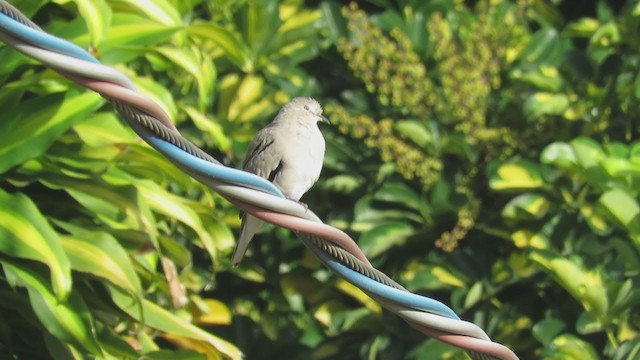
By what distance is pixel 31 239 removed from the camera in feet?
10.3

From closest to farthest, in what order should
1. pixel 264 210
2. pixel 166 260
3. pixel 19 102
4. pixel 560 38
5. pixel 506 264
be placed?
pixel 264 210
pixel 19 102
pixel 166 260
pixel 506 264
pixel 560 38

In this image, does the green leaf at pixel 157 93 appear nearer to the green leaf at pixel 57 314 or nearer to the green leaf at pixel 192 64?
the green leaf at pixel 192 64

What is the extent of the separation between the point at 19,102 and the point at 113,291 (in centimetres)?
62

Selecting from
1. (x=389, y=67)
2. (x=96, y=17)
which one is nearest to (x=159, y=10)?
(x=96, y=17)

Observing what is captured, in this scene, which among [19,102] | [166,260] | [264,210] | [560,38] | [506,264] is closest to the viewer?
[264,210]

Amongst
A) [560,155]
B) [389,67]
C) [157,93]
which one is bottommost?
[560,155]

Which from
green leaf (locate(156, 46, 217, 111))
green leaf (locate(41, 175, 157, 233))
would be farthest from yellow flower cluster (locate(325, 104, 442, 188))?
green leaf (locate(41, 175, 157, 233))

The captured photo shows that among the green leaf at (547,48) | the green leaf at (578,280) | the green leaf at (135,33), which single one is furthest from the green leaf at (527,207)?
the green leaf at (135,33)

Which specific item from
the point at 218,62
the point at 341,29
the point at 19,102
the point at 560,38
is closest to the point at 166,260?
the point at 19,102

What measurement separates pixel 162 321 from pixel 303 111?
0.77m

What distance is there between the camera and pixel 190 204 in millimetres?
3883

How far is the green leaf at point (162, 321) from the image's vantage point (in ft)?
11.4

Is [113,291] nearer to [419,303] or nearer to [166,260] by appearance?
[166,260]

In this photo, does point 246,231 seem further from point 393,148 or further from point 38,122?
point 393,148
